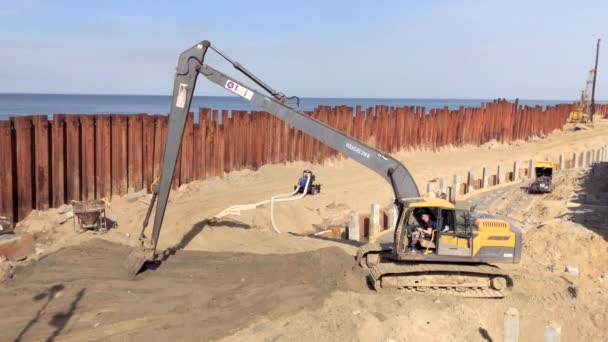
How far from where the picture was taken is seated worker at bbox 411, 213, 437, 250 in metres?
9.43

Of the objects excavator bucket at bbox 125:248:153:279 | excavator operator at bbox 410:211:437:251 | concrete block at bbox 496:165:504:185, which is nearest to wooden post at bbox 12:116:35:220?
excavator bucket at bbox 125:248:153:279

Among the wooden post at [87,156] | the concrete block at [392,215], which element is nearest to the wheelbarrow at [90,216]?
the wooden post at [87,156]

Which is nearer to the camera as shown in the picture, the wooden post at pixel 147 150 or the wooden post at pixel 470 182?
the wooden post at pixel 147 150

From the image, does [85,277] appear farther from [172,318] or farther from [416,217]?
[416,217]

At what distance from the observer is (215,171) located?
1672cm

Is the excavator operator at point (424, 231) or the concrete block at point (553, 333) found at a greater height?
the excavator operator at point (424, 231)

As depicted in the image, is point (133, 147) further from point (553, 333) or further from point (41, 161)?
point (553, 333)

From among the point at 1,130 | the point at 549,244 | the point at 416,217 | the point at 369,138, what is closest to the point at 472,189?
the point at 369,138

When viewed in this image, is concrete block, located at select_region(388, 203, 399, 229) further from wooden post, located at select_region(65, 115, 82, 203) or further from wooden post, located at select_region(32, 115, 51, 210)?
wooden post, located at select_region(32, 115, 51, 210)

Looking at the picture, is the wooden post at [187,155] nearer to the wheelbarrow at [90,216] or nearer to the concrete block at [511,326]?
the wheelbarrow at [90,216]

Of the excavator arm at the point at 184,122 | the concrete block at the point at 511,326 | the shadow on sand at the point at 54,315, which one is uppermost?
the excavator arm at the point at 184,122

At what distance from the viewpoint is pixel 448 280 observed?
31.5ft

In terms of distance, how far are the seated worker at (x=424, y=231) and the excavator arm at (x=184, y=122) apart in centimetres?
62

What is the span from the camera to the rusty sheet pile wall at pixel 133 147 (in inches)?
476
